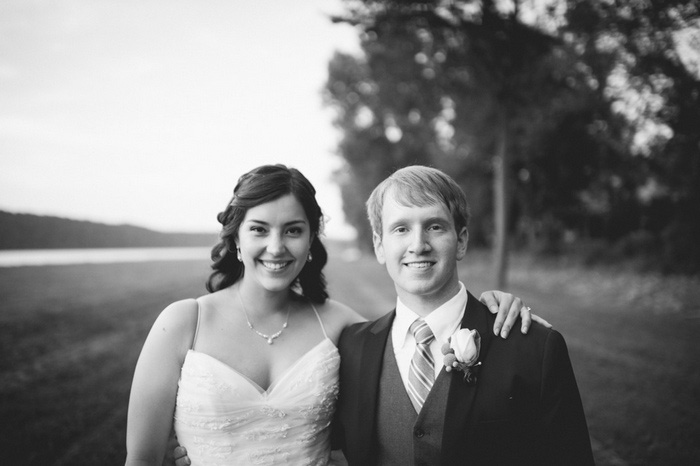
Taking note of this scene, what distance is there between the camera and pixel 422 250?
2350 millimetres

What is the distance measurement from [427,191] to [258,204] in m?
1.21

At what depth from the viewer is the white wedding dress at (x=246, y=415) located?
2.68m

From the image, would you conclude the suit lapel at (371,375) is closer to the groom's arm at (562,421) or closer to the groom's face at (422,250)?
the groom's face at (422,250)

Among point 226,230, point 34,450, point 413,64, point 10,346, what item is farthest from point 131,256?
point 226,230

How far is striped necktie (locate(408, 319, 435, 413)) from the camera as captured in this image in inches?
88.9

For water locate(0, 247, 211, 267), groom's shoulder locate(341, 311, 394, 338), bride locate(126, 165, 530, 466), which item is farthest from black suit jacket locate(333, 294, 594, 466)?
water locate(0, 247, 211, 267)

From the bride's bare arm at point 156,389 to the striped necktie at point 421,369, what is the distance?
1571mm

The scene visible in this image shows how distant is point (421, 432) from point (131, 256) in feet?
107

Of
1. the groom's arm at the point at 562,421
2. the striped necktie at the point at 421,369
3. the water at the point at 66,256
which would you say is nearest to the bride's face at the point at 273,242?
the striped necktie at the point at 421,369

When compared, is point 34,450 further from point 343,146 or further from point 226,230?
point 343,146

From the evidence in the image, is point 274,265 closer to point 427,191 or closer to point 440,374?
point 427,191

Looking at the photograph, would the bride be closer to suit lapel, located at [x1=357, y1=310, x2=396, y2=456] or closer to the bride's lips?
the bride's lips

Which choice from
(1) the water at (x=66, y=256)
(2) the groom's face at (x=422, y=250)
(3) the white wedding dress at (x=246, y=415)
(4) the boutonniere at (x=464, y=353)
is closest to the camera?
(4) the boutonniere at (x=464, y=353)

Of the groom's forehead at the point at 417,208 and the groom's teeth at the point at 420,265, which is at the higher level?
the groom's forehead at the point at 417,208
